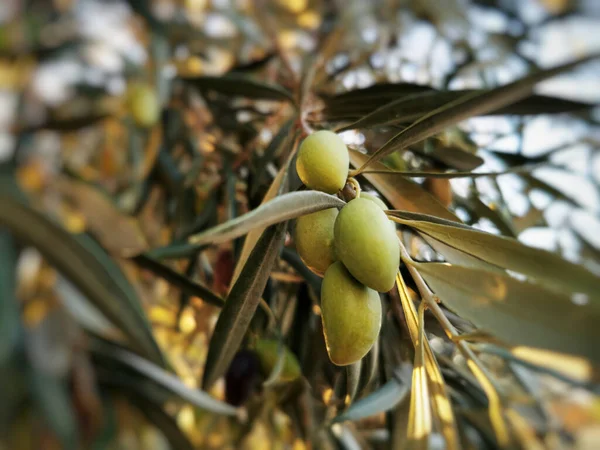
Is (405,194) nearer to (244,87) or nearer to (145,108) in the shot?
(244,87)

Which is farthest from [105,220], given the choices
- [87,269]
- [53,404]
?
[53,404]

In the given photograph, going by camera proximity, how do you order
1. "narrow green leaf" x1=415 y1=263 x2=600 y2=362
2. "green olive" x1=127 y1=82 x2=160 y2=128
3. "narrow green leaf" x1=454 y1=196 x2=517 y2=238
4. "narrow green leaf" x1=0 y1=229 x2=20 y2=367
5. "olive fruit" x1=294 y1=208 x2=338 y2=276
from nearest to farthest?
"narrow green leaf" x1=415 y1=263 x2=600 y2=362, "olive fruit" x1=294 y1=208 x2=338 y2=276, "narrow green leaf" x1=454 y1=196 x2=517 y2=238, "narrow green leaf" x1=0 y1=229 x2=20 y2=367, "green olive" x1=127 y1=82 x2=160 y2=128

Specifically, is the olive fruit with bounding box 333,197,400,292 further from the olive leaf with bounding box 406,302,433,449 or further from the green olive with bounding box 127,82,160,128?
the green olive with bounding box 127,82,160,128

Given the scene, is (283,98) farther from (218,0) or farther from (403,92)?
(218,0)

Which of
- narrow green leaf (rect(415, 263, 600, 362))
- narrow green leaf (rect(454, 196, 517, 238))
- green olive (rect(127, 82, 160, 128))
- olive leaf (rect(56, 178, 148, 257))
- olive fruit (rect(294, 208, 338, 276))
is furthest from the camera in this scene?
green olive (rect(127, 82, 160, 128))

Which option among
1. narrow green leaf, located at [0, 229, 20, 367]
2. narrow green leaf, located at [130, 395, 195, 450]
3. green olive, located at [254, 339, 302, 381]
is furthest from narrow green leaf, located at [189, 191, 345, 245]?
narrow green leaf, located at [130, 395, 195, 450]

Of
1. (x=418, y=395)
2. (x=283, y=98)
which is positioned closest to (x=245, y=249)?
(x=418, y=395)
